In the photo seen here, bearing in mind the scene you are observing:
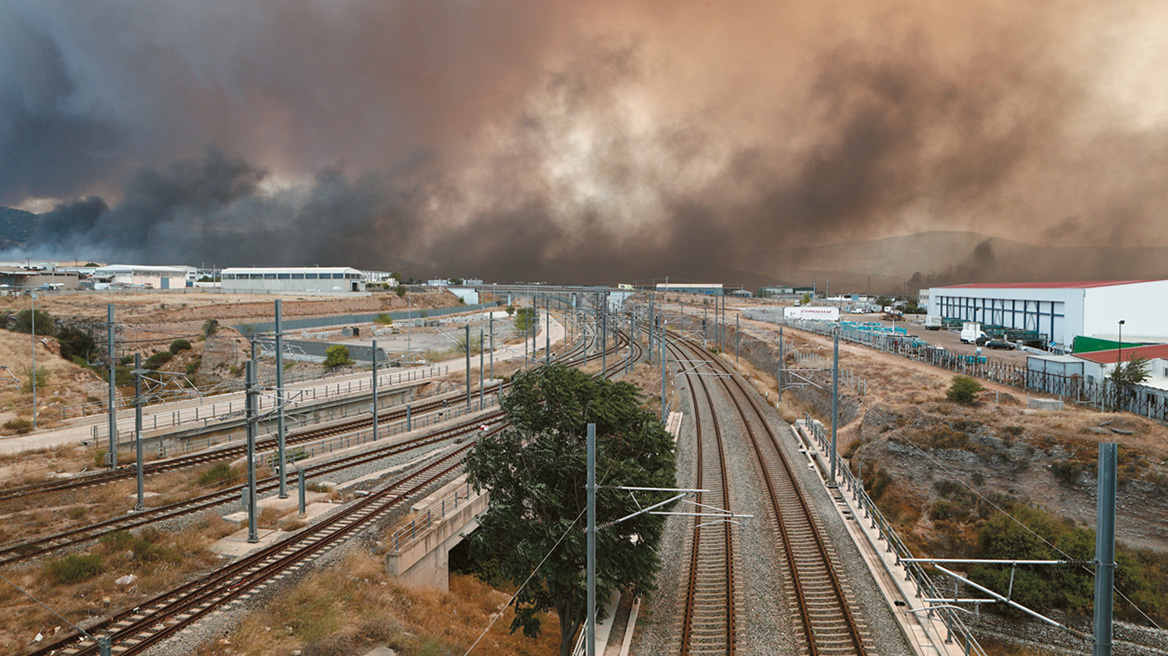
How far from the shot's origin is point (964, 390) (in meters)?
36.5

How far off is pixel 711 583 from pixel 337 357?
178ft

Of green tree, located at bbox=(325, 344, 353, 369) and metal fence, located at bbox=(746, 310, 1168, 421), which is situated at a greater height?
metal fence, located at bbox=(746, 310, 1168, 421)

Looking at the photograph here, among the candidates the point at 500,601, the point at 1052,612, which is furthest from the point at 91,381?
the point at 1052,612

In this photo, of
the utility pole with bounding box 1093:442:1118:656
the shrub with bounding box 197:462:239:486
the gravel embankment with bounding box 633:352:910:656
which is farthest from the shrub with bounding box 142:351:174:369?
the utility pole with bounding box 1093:442:1118:656

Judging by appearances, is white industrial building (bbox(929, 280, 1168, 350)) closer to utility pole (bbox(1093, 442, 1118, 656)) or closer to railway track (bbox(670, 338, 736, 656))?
railway track (bbox(670, 338, 736, 656))

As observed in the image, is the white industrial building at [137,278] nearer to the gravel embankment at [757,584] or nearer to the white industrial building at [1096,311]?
the gravel embankment at [757,584]

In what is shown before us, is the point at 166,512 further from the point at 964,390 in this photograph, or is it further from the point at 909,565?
the point at 964,390

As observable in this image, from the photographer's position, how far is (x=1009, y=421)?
1298 inches

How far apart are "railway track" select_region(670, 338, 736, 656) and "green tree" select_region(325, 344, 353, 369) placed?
45.7 meters

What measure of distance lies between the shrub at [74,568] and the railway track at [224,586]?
300cm

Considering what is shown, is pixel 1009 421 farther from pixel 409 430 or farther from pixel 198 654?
pixel 198 654

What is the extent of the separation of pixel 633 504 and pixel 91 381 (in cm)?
5432

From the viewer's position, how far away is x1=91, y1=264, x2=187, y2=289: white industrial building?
431 ft

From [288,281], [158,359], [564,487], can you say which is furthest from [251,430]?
[288,281]
